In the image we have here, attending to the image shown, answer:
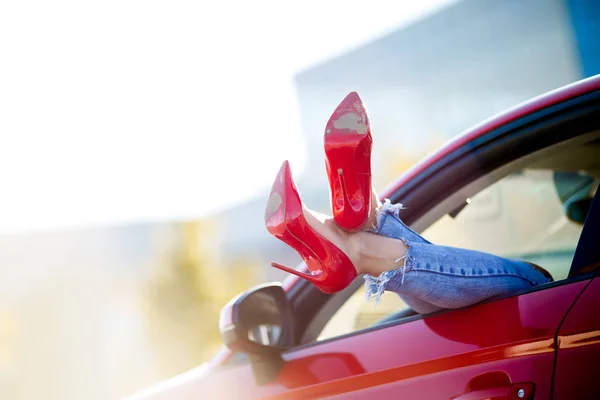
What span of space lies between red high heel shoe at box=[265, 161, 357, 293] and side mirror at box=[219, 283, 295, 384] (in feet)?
0.81

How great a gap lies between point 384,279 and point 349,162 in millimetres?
312

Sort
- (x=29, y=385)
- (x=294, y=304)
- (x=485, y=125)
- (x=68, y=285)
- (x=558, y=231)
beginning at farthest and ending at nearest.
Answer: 1. (x=68, y=285)
2. (x=29, y=385)
3. (x=558, y=231)
4. (x=294, y=304)
5. (x=485, y=125)

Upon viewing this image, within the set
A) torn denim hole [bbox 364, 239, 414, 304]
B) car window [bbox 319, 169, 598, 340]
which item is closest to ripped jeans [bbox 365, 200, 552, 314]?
torn denim hole [bbox 364, 239, 414, 304]

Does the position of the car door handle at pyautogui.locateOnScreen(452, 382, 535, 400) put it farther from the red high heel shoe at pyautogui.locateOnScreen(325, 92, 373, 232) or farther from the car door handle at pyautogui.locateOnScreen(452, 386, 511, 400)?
the red high heel shoe at pyautogui.locateOnScreen(325, 92, 373, 232)

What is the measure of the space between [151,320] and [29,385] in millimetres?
5832

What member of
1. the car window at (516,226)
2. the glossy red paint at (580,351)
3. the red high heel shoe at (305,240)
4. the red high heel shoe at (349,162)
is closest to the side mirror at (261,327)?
the car window at (516,226)

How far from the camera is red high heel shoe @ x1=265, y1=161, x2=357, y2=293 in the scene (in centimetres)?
174

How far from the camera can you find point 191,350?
1447cm

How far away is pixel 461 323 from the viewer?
1.64 meters

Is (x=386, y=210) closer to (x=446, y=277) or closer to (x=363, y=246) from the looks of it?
(x=363, y=246)

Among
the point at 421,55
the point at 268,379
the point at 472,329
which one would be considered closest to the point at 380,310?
the point at 268,379

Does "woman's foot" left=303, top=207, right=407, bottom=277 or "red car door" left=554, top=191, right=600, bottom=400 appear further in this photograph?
"woman's foot" left=303, top=207, right=407, bottom=277

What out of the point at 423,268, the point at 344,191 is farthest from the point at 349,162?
the point at 423,268

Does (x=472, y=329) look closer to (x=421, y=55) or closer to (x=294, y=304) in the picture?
(x=294, y=304)
